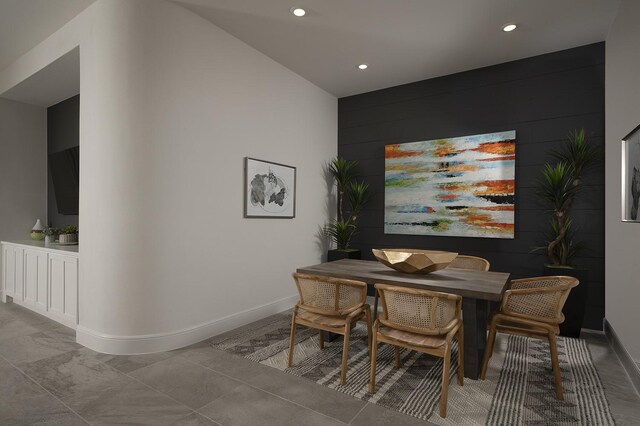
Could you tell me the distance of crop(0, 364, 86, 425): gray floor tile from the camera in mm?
2002

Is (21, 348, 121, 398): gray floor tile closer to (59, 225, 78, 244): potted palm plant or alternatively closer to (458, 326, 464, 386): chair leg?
(59, 225, 78, 244): potted palm plant

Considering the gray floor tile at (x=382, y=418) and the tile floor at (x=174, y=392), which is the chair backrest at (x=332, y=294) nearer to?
the tile floor at (x=174, y=392)

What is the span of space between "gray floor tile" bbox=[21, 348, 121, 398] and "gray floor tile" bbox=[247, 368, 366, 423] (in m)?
1.16

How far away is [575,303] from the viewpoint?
3.40 metres

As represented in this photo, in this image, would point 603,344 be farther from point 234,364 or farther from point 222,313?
point 222,313

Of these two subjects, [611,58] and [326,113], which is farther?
[326,113]

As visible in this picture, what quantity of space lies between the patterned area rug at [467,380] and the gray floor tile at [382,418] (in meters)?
0.06

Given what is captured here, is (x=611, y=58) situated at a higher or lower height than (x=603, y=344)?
higher

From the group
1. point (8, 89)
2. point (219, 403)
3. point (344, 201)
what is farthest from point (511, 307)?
point (8, 89)

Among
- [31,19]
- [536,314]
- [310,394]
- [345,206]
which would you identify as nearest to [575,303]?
[536,314]

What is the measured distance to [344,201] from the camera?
557cm

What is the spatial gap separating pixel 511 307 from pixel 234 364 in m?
2.24

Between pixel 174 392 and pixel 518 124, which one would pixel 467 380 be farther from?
pixel 518 124

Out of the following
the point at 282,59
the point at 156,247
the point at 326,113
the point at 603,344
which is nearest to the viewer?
the point at 156,247
